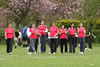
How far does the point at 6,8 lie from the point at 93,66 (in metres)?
41.6

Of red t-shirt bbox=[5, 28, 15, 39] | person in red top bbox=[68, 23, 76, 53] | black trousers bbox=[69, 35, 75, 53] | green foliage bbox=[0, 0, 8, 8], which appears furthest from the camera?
green foliage bbox=[0, 0, 8, 8]

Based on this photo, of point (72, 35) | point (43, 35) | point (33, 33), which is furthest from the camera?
point (72, 35)

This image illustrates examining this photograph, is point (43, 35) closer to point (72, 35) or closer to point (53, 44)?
point (53, 44)

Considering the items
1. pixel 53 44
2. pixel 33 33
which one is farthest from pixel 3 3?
pixel 33 33

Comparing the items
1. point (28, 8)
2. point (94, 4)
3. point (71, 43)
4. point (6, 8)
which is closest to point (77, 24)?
point (94, 4)

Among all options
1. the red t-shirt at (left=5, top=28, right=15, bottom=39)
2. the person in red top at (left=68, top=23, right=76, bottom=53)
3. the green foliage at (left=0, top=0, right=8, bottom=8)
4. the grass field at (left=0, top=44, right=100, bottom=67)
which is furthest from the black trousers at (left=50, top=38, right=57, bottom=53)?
the green foliage at (left=0, top=0, right=8, bottom=8)

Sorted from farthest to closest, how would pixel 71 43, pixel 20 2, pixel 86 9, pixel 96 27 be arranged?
pixel 96 27, pixel 20 2, pixel 86 9, pixel 71 43

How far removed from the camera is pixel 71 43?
84.0ft

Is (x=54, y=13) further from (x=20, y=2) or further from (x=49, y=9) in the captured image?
(x=20, y=2)

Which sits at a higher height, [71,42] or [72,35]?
[72,35]

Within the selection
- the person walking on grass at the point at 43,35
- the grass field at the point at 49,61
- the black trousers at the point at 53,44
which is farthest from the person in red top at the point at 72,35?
the grass field at the point at 49,61

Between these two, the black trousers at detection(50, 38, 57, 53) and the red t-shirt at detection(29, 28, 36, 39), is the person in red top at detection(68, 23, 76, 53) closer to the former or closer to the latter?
the black trousers at detection(50, 38, 57, 53)

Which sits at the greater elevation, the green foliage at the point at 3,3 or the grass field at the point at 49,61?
the green foliage at the point at 3,3

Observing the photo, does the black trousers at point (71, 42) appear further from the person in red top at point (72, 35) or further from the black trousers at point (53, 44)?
the black trousers at point (53, 44)
